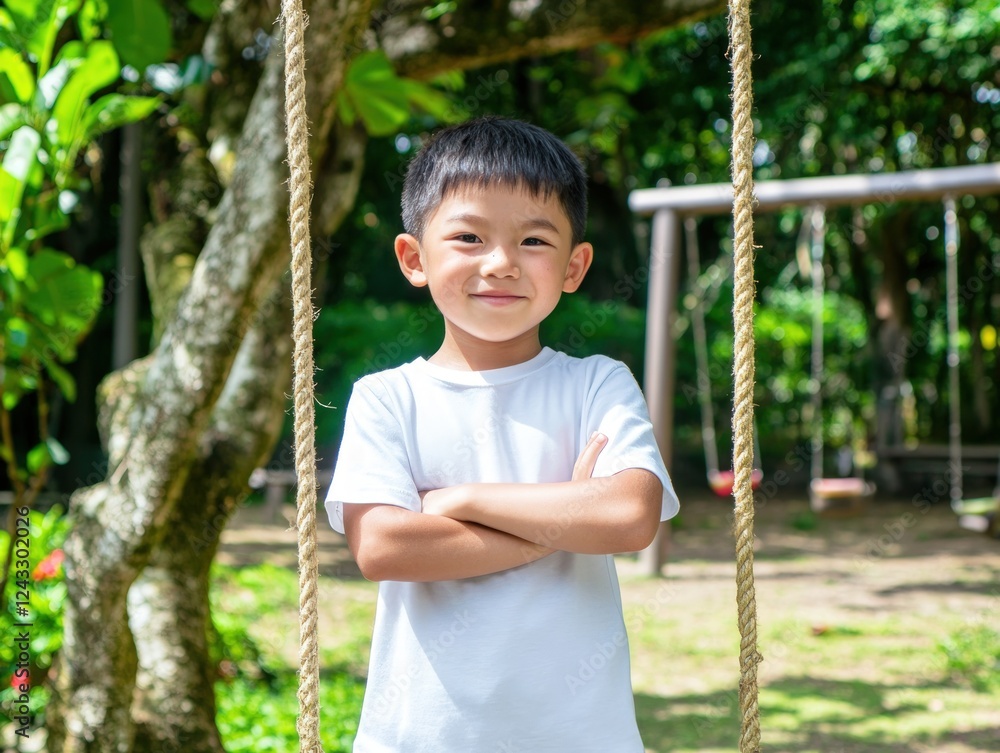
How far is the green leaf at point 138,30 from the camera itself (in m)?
2.34

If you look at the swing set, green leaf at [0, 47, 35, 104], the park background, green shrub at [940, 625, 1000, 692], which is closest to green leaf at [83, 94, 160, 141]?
the park background

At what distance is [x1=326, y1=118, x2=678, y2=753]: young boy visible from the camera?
134 cm

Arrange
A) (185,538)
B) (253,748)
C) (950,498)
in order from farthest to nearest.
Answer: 1. (950,498)
2. (253,748)
3. (185,538)

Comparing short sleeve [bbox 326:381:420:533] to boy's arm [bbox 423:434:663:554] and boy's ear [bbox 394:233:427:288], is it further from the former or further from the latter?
boy's ear [bbox 394:233:427:288]

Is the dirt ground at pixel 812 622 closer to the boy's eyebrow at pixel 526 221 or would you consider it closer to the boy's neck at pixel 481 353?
the boy's neck at pixel 481 353

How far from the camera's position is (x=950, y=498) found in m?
11.5

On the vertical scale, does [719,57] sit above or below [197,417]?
above

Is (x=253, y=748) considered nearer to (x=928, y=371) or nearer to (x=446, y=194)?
(x=446, y=194)

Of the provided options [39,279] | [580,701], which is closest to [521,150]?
[580,701]

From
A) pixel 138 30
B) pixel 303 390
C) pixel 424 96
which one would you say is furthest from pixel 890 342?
pixel 303 390

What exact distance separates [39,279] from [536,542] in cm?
179

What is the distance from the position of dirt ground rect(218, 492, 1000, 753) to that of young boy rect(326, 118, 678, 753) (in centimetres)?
275

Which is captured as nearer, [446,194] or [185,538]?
[446,194]

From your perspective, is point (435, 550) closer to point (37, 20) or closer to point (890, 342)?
point (37, 20)
